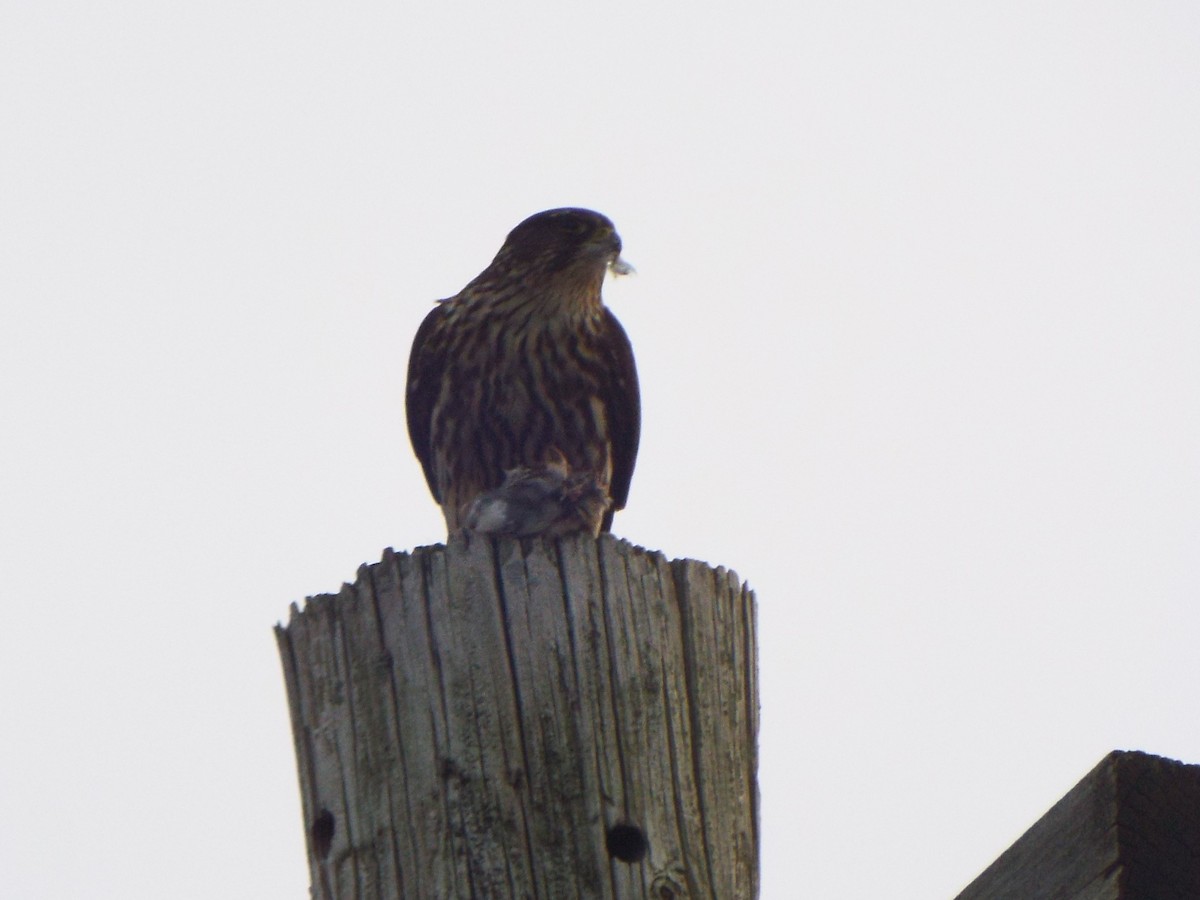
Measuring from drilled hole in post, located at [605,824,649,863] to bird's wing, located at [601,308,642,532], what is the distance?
3187 mm

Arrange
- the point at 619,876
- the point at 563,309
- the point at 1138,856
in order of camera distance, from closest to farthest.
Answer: the point at 1138,856
the point at 619,876
the point at 563,309

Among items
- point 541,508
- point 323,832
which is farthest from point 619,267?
point 323,832

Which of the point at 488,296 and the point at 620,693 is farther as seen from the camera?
the point at 488,296

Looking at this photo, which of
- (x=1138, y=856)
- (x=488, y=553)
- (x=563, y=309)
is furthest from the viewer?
(x=563, y=309)

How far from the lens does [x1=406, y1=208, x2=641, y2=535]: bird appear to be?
518cm

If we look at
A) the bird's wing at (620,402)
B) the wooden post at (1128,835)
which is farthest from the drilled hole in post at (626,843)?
the bird's wing at (620,402)

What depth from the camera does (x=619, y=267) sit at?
569 centimetres

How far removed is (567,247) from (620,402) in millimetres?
578

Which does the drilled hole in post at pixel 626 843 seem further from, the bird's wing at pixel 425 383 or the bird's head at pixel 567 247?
the bird's head at pixel 567 247

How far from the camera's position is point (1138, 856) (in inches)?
67.9

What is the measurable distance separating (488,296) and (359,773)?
342 cm

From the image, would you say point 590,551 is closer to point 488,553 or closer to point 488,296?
point 488,553

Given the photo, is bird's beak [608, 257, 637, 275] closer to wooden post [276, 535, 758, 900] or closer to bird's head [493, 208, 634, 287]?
bird's head [493, 208, 634, 287]

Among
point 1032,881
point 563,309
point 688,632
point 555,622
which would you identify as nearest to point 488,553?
point 555,622
